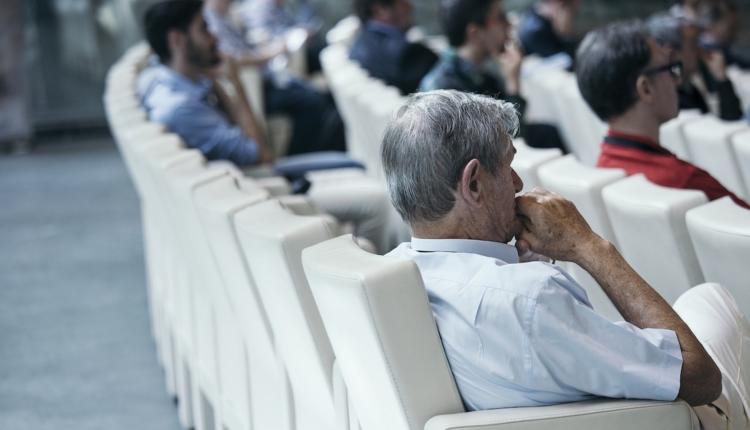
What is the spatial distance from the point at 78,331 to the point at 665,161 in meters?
2.99

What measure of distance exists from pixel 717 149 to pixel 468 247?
1815 mm

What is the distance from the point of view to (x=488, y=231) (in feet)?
6.87

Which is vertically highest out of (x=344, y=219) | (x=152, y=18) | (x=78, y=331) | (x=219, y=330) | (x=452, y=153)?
(x=452, y=153)

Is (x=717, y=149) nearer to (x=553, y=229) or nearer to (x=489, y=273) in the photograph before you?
(x=553, y=229)

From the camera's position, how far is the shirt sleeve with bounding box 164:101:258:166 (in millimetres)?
5172

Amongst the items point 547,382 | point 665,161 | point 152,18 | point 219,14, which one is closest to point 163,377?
point 152,18

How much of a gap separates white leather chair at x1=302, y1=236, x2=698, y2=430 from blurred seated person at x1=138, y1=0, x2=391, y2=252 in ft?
10.8

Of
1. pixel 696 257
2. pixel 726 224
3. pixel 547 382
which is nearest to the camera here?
pixel 547 382

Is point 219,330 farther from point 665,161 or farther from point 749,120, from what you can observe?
point 749,120

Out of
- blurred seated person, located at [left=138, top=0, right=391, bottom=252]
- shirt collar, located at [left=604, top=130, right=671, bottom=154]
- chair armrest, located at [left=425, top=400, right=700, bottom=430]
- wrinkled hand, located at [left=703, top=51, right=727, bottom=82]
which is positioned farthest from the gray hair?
wrinkled hand, located at [left=703, top=51, right=727, bottom=82]

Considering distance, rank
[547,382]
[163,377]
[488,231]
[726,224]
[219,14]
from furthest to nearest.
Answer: [219,14] → [163,377] → [726,224] → [488,231] → [547,382]

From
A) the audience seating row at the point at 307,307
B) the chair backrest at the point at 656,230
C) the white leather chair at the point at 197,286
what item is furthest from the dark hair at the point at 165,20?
the chair backrest at the point at 656,230

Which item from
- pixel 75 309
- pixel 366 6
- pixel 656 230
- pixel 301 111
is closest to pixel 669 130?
pixel 656 230

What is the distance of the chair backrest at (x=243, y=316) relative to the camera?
2680 mm
